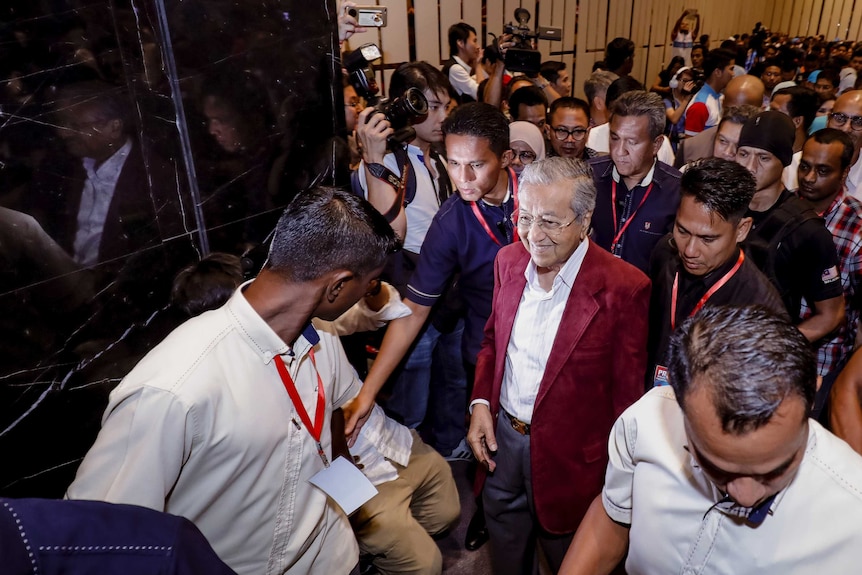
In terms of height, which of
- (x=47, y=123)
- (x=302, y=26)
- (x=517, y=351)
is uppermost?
(x=302, y=26)

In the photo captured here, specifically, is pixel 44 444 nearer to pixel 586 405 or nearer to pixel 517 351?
pixel 517 351

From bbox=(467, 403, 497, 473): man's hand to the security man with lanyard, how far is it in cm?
56

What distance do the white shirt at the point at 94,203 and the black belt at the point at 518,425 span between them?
1435mm

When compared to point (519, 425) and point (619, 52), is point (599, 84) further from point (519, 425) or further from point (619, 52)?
point (519, 425)

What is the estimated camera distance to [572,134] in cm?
354

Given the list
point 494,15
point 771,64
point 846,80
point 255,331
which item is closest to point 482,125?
point 255,331

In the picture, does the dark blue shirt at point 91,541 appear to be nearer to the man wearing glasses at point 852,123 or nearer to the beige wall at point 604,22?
the man wearing glasses at point 852,123

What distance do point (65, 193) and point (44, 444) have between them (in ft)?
2.75

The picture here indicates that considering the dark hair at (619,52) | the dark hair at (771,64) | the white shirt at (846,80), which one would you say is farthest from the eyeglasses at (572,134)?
the dark hair at (771,64)

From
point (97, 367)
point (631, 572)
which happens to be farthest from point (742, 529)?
point (97, 367)

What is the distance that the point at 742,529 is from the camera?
42.7 inches

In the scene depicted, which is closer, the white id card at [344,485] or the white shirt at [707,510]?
the white shirt at [707,510]

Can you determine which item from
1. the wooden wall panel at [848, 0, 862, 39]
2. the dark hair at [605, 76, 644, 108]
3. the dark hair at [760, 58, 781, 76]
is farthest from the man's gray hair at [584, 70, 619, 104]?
the wooden wall panel at [848, 0, 862, 39]

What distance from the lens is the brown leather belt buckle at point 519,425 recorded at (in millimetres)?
1942
